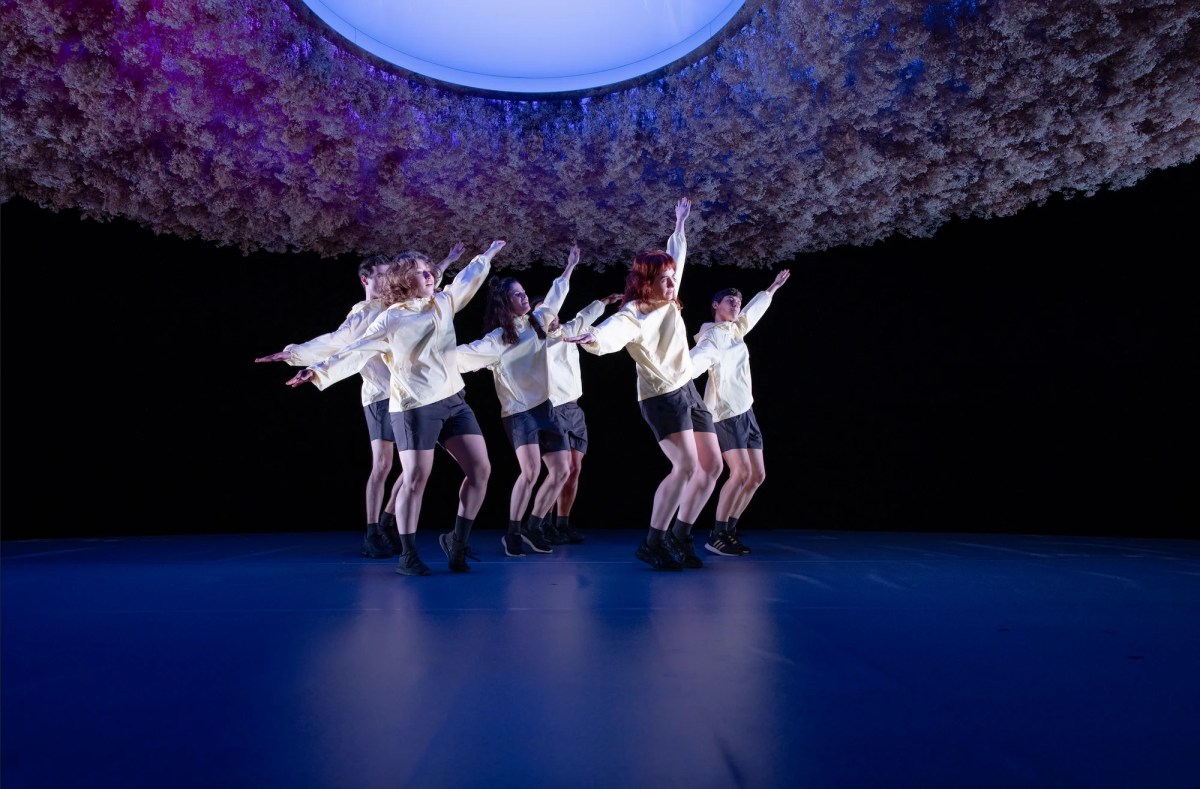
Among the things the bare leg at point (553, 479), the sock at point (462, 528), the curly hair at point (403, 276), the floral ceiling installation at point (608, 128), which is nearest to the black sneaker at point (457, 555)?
the sock at point (462, 528)

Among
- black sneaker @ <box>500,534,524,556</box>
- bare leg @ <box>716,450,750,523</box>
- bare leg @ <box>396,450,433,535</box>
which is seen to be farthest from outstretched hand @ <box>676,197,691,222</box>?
black sneaker @ <box>500,534,524,556</box>

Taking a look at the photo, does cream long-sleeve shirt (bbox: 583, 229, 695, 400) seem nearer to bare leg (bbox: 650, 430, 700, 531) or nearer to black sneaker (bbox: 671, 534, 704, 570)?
bare leg (bbox: 650, 430, 700, 531)

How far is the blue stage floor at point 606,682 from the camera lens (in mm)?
1482

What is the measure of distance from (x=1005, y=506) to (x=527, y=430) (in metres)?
4.03

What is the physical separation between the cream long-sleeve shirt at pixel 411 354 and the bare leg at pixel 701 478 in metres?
1.22

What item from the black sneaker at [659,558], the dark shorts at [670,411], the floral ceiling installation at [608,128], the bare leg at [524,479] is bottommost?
the black sneaker at [659,558]

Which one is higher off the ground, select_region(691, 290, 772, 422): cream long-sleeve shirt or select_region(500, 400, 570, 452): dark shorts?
select_region(691, 290, 772, 422): cream long-sleeve shirt

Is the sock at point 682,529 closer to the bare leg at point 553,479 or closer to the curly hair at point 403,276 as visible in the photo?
the bare leg at point 553,479

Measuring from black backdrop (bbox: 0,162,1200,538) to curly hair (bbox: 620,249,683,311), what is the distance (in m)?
2.81

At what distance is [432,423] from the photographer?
158 inches

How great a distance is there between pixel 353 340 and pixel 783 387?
402 centimetres

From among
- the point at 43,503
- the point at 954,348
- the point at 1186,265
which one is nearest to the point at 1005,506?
the point at 954,348

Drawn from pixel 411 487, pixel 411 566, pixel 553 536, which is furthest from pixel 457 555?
pixel 553 536

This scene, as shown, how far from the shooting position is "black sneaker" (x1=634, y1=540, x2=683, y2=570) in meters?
4.19
